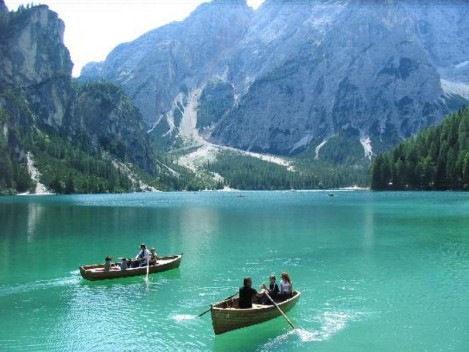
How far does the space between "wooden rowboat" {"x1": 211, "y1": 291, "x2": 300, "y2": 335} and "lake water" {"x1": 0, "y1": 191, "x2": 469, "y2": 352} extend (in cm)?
67

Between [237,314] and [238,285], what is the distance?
14681 mm

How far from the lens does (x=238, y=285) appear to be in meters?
47.9

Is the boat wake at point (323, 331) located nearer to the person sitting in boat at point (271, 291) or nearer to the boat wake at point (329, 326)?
the boat wake at point (329, 326)

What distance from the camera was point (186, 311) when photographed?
127 feet

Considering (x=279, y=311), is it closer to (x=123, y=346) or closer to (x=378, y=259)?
(x=123, y=346)

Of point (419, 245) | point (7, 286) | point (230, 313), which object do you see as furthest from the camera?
point (419, 245)

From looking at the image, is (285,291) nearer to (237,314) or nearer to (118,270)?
(237,314)

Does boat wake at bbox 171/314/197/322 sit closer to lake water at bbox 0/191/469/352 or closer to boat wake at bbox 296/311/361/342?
lake water at bbox 0/191/469/352

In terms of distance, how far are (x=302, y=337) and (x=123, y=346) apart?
11472 millimetres

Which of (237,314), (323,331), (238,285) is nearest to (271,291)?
(237,314)

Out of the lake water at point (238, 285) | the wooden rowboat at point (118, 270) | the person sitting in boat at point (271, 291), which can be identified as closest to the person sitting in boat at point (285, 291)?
the person sitting in boat at point (271, 291)

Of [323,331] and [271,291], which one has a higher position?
[271,291]

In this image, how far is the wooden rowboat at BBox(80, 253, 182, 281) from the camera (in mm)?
49969

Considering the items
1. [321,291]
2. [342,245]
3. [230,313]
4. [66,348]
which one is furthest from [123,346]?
[342,245]
